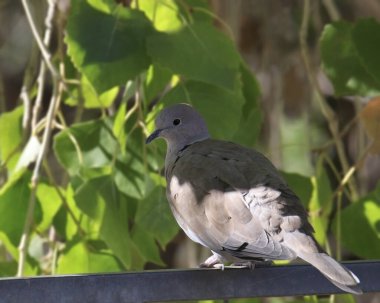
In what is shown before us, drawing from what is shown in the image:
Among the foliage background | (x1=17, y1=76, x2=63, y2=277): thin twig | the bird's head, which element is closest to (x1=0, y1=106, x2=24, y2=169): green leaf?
the foliage background

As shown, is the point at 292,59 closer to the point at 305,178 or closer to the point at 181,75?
the point at 305,178

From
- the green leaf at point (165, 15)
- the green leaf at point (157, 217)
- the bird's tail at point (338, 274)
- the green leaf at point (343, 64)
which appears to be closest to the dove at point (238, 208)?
the bird's tail at point (338, 274)

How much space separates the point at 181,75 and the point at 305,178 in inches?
17.7

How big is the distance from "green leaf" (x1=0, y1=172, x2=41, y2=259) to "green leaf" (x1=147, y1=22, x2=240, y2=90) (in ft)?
1.49

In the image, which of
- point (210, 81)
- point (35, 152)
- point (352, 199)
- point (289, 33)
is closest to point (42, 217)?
point (35, 152)

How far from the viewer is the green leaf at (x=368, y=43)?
7.93ft

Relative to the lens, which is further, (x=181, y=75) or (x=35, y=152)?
(x=35, y=152)

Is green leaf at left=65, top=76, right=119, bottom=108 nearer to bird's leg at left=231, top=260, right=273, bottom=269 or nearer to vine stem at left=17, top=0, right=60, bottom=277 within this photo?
vine stem at left=17, top=0, right=60, bottom=277

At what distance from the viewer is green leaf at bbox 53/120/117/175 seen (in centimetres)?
255

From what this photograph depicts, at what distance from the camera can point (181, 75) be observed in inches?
90.4

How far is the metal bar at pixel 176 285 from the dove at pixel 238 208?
0.04m

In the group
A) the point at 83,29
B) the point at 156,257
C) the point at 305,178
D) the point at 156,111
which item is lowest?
the point at 156,257

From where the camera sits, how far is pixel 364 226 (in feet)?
8.25

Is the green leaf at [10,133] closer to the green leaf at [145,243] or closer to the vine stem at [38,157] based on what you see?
the vine stem at [38,157]
